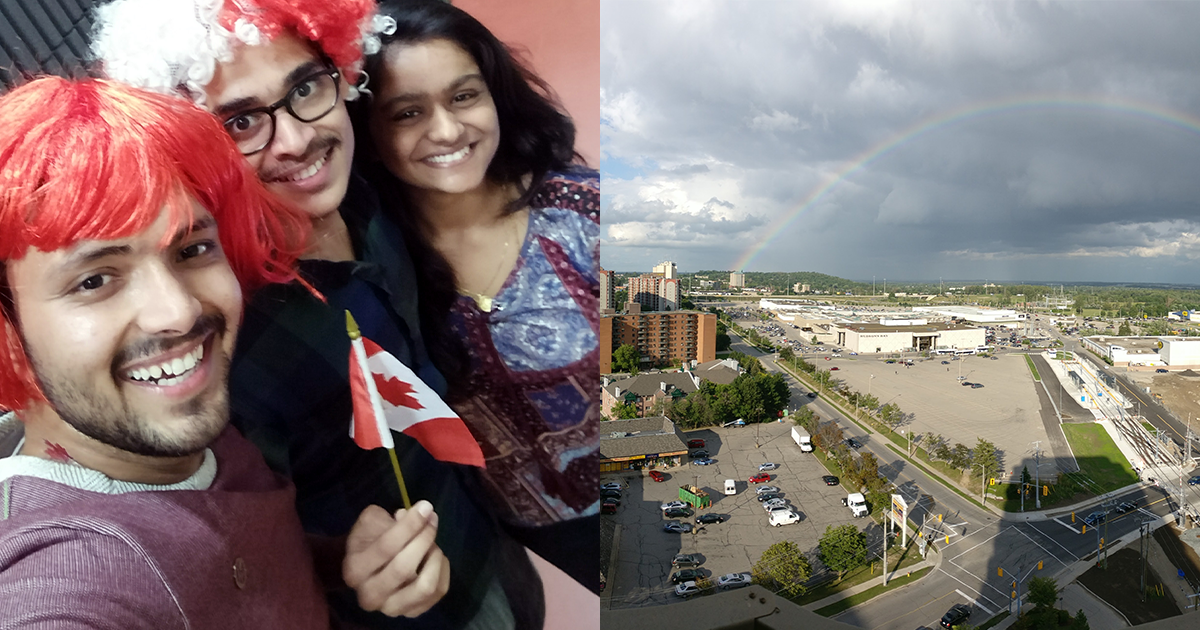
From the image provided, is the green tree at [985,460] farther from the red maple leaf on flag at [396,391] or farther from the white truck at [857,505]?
the red maple leaf on flag at [396,391]

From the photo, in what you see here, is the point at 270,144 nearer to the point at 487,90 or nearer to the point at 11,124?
the point at 11,124

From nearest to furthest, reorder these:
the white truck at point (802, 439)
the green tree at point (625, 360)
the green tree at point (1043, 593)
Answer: the green tree at point (1043, 593) < the white truck at point (802, 439) < the green tree at point (625, 360)

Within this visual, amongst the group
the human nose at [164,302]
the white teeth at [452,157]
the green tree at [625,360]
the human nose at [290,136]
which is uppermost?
the human nose at [290,136]

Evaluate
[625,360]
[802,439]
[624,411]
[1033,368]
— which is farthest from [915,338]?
[624,411]

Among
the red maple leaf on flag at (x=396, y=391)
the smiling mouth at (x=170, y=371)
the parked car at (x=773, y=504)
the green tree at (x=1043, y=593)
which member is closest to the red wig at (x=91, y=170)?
the smiling mouth at (x=170, y=371)

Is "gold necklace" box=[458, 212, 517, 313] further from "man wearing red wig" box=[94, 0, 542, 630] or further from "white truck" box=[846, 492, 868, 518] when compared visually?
"white truck" box=[846, 492, 868, 518]

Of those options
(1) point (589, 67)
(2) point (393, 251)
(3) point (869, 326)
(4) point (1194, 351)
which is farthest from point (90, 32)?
(3) point (869, 326)

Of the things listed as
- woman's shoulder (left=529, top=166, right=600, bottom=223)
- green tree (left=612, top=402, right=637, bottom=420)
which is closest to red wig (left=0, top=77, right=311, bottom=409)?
woman's shoulder (left=529, top=166, right=600, bottom=223)
